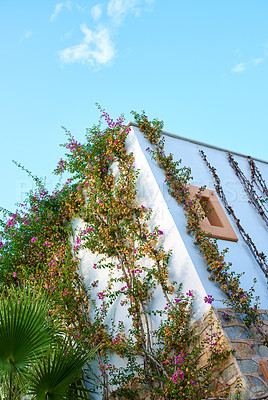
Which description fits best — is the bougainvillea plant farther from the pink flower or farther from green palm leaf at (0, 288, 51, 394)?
green palm leaf at (0, 288, 51, 394)

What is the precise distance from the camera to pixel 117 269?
16.8 feet

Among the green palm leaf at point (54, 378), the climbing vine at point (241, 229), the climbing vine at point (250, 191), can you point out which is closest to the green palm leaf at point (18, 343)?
the green palm leaf at point (54, 378)

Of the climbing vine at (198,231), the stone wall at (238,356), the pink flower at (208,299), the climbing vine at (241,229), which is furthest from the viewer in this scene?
the climbing vine at (241,229)

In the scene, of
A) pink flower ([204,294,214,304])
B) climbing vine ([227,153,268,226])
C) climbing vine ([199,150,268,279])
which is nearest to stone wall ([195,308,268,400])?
pink flower ([204,294,214,304])

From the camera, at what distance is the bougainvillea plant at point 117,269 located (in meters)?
3.76

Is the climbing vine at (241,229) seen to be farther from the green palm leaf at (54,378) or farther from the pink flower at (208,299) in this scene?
the green palm leaf at (54,378)

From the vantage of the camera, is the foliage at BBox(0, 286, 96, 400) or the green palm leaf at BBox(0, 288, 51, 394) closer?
the foliage at BBox(0, 286, 96, 400)

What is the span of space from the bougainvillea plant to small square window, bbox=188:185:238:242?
0.29m

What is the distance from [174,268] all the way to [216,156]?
12.1 feet

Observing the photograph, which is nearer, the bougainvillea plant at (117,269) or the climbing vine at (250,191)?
the bougainvillea plant at (117,269)

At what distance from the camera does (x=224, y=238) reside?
5086 millimetres

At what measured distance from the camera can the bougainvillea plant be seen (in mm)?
3758

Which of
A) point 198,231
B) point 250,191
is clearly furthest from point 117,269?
point 250,191

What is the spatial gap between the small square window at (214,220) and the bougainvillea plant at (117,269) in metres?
0.29
